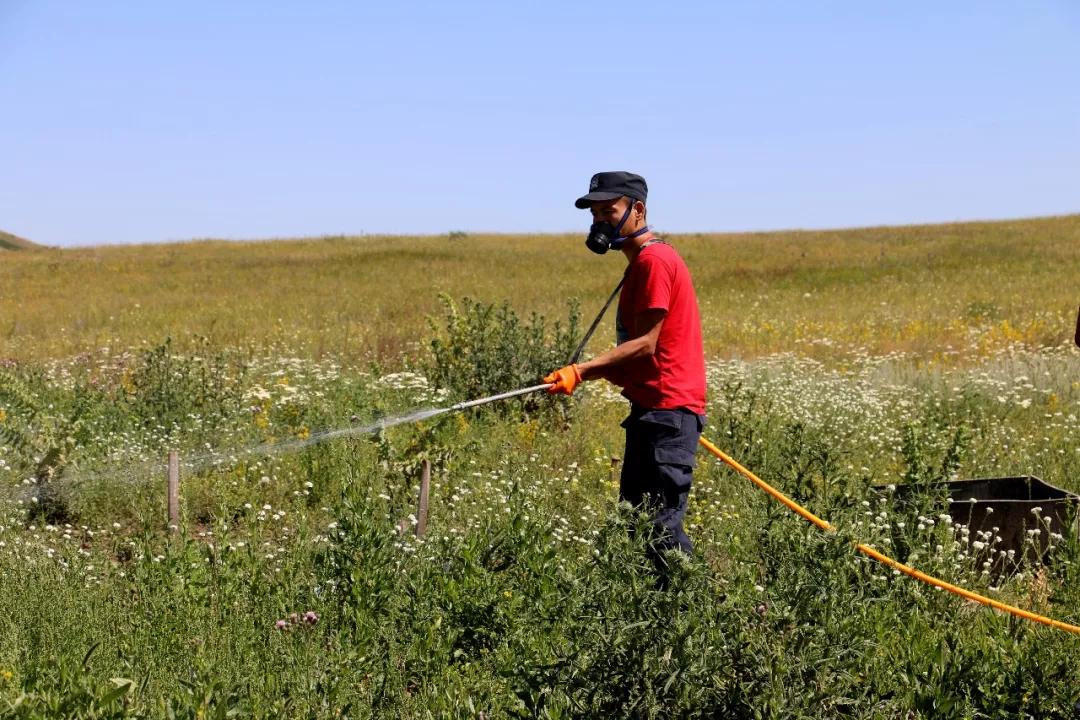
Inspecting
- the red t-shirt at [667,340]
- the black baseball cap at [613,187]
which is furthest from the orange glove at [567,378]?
the black baseball cap at [613,187]

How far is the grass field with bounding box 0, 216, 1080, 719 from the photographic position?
143 inches

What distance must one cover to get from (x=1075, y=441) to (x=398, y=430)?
4963mm

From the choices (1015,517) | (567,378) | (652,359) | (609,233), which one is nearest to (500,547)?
(567,378)

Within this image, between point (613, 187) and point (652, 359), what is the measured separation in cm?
78

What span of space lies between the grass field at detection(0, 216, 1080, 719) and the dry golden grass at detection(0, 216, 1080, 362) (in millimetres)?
1215

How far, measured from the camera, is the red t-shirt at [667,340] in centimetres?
477

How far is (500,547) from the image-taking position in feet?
16.3

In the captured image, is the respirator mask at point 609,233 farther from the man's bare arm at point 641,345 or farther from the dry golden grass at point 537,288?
the dry golden grass at point 537,288

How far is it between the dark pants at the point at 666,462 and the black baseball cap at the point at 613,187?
962 millimetres

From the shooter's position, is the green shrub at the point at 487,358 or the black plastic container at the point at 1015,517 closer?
the black plastic container at the point at 1015,517

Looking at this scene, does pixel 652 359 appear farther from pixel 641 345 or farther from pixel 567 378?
pixel 567 378

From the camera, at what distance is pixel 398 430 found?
7508mm

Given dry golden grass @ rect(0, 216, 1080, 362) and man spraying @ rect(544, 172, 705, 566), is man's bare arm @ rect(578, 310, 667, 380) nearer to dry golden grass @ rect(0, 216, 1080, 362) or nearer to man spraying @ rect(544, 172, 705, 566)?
man spraying @ rect(544, 172, 705, 566)

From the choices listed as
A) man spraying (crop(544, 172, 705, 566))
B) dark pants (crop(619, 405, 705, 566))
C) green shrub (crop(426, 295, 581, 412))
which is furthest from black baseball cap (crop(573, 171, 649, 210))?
green shrub (crop(426, 295, 581, 412))
